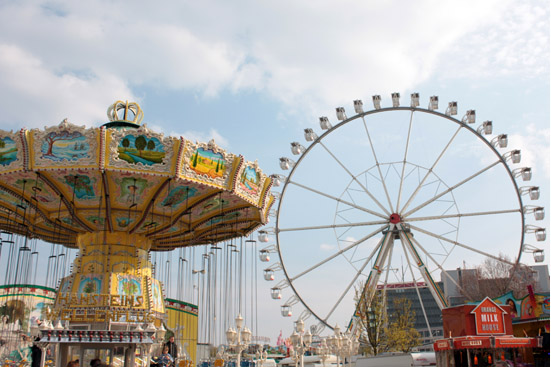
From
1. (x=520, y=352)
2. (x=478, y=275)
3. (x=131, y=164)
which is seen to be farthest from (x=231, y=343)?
(x=478, y=275)

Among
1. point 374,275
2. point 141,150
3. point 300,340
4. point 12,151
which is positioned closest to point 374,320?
point 374,275

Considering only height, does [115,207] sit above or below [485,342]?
above

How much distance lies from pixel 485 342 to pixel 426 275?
783cm

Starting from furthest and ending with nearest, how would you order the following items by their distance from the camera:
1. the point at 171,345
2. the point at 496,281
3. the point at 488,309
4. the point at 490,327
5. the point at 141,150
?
the point at 496,281
the point at 488,309
the point at 490,327
the point at 171,345
the point at 141,150

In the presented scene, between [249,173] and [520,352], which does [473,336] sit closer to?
[520,352]

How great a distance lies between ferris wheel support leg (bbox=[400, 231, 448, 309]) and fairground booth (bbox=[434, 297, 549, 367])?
5.33m

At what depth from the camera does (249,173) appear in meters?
17.1

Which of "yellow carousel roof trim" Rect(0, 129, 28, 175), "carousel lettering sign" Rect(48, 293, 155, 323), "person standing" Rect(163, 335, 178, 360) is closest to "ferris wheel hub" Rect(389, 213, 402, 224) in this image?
"person standing" Rect(163, 335, 178, 360)

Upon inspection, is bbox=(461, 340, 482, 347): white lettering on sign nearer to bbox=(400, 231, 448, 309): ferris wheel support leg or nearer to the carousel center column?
bbox=(400, 231, 448, 309): ferris wheel support leg

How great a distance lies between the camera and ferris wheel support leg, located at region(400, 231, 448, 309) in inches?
907

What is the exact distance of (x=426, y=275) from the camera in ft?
77.4

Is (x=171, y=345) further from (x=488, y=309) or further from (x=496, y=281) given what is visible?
(x=496, y=281)

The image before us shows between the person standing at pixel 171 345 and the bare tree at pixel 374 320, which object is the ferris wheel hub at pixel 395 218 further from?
the person standing at pixel 171 345

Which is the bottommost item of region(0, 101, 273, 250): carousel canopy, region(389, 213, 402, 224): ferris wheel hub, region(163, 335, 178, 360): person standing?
region(163, 335, 178, 360): person standing
